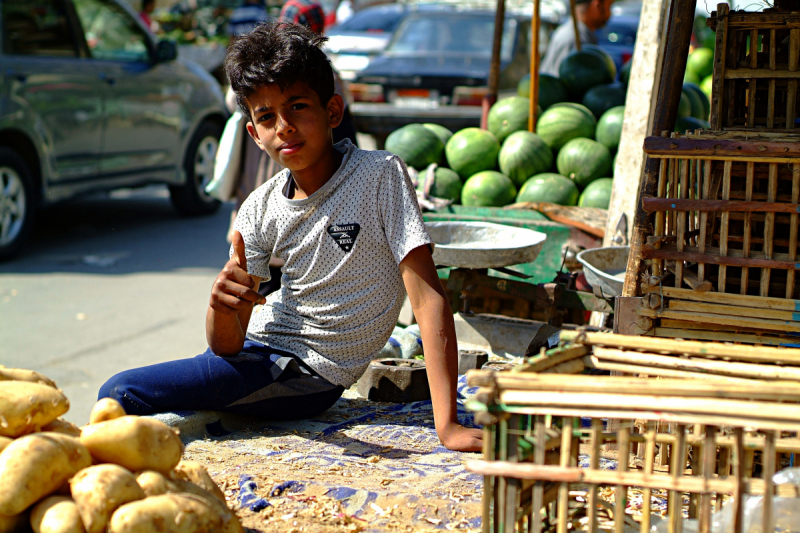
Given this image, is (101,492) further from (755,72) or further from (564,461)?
(755,72)

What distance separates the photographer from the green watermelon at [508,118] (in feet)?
18.9

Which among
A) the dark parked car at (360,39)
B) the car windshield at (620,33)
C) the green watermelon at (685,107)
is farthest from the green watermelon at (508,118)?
the car windshield at (620,33)

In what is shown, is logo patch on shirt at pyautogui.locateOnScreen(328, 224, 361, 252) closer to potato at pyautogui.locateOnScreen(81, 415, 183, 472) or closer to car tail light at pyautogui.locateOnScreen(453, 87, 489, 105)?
potato at pyautogui.locateOnScreen(81, 415, 183, 472)

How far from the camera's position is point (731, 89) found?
2844 millimetres

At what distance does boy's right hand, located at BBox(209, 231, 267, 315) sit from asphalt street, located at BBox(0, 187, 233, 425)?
2.10 meters

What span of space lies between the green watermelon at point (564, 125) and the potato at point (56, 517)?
4443 mm

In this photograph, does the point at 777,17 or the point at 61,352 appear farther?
the point at 61,352

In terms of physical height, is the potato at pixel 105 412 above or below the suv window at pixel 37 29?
below

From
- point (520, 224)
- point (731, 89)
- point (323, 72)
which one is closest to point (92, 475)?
point (323, 72)

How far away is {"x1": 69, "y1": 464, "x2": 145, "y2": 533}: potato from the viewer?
1.63m

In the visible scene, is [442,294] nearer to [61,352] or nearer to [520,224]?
[520,224]

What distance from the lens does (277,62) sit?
2619 mm

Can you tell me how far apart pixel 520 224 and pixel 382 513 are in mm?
2706

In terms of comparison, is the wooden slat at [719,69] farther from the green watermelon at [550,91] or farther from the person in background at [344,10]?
the person in background at [344,10]
